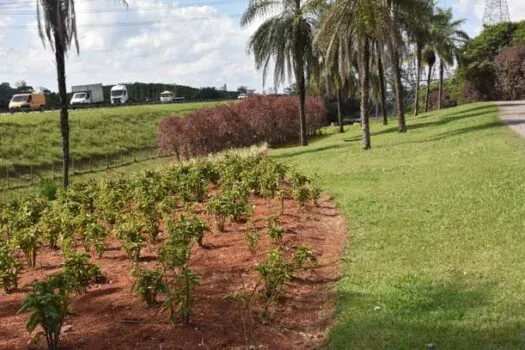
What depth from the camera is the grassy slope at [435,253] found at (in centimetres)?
482

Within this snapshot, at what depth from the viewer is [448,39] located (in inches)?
1795

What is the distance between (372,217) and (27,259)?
195 inches

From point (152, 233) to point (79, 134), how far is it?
107 feet

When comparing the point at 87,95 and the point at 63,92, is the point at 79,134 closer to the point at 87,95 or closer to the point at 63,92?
the point at 87,95

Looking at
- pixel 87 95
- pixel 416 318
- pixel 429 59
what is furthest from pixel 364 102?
pixel 87 95

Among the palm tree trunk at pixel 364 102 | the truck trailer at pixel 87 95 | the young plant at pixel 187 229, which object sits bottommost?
the young plant at pixel 187 229

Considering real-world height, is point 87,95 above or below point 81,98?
above

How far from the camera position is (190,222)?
7074mm

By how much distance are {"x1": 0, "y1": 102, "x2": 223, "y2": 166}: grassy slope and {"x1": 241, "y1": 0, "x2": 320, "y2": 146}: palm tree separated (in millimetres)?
14571

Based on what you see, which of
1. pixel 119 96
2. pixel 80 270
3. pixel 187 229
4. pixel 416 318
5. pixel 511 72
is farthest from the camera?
pixel 119 96

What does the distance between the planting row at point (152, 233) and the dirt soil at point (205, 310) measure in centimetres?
13

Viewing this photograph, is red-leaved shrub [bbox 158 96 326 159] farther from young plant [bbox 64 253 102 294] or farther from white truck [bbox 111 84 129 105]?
white truck [bbox 111 84 129 105]

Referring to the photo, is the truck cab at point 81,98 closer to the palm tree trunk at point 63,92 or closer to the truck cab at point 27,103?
the truck cab at point 27,103

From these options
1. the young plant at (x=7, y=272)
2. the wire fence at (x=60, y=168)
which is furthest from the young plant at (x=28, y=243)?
the wire fence at (x=60, y=168)
